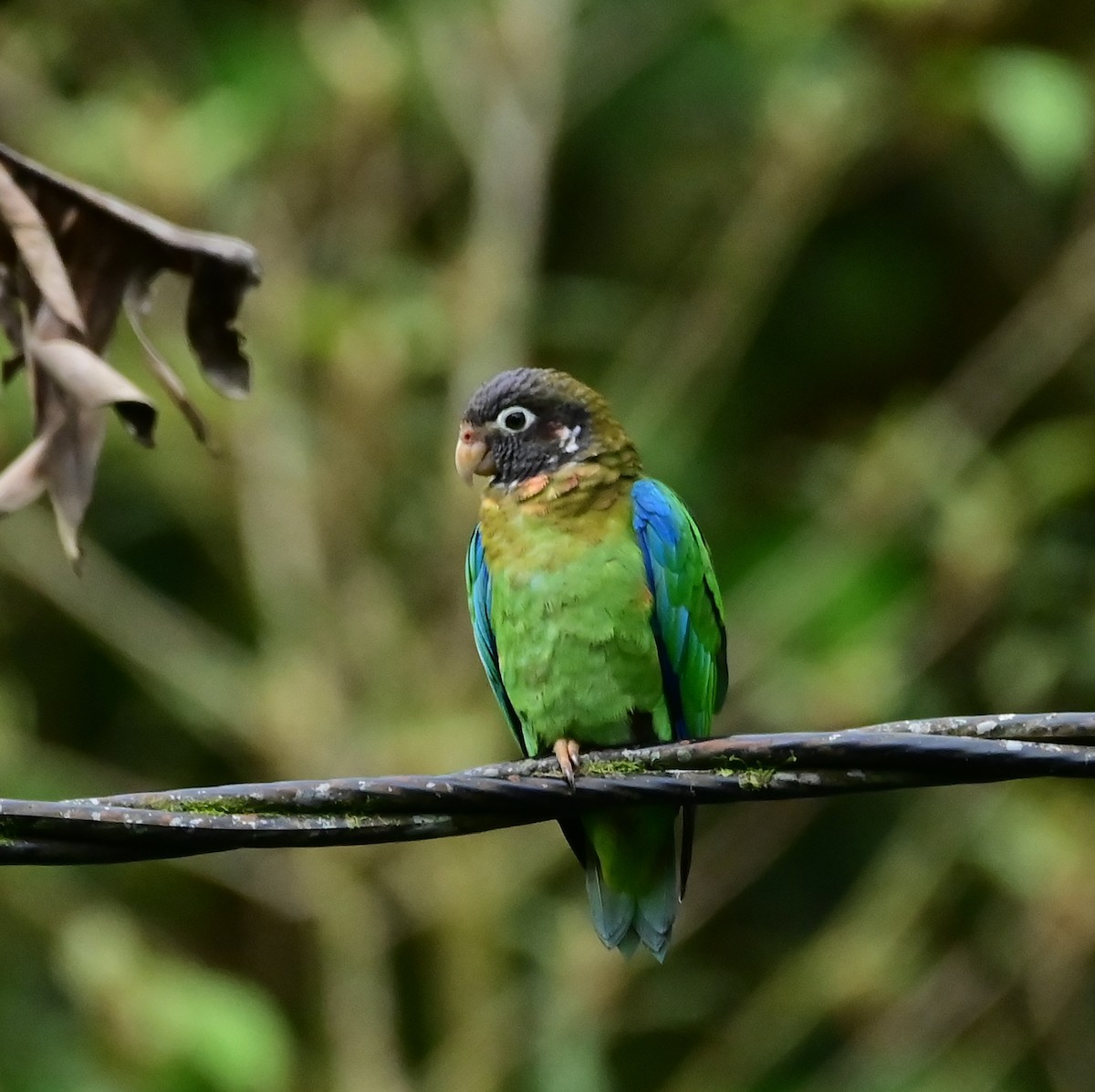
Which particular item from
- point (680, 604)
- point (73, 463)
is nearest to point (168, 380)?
point (73, 463)

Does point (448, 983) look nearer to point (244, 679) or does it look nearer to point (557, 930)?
point (557, 930)

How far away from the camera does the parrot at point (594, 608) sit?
3727 millimetres

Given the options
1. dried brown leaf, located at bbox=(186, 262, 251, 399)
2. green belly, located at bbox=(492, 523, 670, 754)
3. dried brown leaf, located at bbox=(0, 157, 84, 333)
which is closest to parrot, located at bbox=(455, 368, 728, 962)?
green belly, located at bbox=(492, 523, 670, 754)

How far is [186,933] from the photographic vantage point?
7.05 meters

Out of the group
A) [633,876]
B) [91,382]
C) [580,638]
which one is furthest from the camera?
[633,876]

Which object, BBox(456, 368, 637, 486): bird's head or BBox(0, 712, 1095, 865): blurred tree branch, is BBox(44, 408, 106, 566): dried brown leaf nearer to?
BBox(0, 712, 1095, 865): blurred tree branch

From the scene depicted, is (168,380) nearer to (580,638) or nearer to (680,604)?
(580,638)

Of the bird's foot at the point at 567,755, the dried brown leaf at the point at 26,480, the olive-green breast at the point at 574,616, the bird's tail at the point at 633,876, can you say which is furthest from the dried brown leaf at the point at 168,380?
the bird's tail at the point at 633,876

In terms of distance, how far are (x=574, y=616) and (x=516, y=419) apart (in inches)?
23.0

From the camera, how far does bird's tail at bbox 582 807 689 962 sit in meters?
3.97

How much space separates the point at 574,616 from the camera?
371 cm

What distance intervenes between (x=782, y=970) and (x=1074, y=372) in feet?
9.13

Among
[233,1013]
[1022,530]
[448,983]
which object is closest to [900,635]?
[1022,530]

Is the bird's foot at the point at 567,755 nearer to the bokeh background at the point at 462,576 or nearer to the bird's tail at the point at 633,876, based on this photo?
the bird's tail at the point at 633,876
